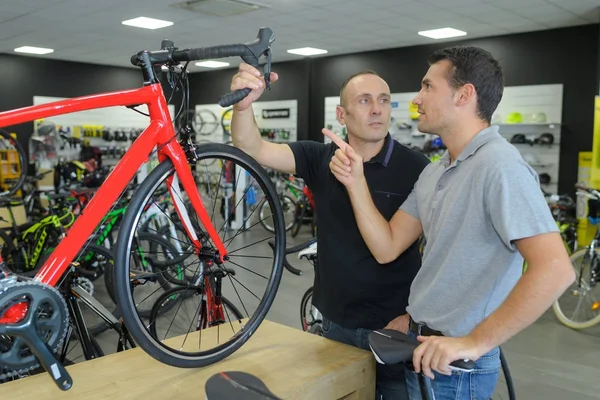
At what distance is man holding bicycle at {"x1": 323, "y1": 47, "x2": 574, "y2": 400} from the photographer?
1.28 m

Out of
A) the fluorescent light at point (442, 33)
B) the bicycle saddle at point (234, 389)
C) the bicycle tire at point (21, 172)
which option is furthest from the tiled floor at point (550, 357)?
the fluorescent light at point (442, 33)

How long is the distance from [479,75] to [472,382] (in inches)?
34.3

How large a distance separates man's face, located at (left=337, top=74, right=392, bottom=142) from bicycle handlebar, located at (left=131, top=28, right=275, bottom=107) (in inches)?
26.1

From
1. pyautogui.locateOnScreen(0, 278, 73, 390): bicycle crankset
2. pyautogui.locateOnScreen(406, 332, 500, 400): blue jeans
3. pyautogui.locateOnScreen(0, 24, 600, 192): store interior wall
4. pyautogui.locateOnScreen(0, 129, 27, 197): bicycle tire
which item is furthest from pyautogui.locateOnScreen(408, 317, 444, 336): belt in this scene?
pyautogui.locateOnScreen(0, 24, 600, 192): store interior wall

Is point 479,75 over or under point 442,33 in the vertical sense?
under

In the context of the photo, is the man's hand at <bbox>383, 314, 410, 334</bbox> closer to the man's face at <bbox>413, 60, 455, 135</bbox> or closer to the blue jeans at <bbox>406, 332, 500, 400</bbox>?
the blue jeans at <bbox>406, 332, 500, 400</bbox>

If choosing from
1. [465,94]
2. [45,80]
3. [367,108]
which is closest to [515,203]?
[465,94]

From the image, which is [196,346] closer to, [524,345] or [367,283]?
[367,283]

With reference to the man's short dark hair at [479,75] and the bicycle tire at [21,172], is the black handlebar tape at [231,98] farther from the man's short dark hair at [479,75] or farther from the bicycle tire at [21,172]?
the bicycle tire at [21,172]

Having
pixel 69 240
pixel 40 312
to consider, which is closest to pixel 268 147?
pixel 69 240

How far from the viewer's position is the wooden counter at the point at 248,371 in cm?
147

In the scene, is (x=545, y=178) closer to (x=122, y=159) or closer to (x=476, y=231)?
(x=476, y=231)

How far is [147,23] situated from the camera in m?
8.60

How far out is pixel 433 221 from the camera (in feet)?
5.30
